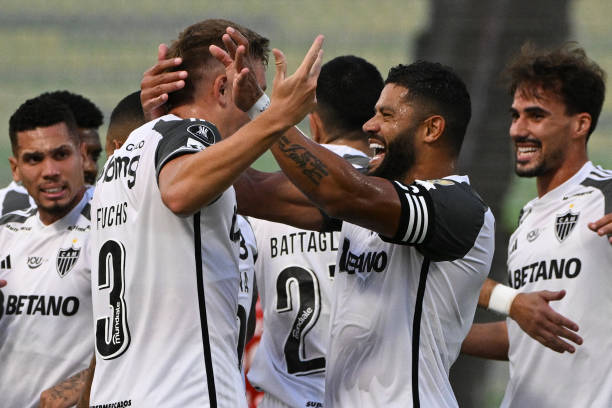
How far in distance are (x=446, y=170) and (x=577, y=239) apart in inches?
40.8

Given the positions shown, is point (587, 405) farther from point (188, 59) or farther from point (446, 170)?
point (188, 59)

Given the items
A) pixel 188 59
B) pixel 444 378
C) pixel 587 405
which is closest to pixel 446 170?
pixel 444 378

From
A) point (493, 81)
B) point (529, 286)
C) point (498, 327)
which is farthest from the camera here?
point (493, 81)

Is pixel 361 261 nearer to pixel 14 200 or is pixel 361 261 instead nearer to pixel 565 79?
pixel 565 79

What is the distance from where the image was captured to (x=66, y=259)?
446 centimetres

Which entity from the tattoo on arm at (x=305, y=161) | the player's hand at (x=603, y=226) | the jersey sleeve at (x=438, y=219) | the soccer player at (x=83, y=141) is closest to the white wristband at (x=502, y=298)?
the player's hand at (x=603, y=226)

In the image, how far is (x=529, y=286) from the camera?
450 centimetres

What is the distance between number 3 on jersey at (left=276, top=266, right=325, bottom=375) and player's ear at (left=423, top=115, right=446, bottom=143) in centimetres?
125

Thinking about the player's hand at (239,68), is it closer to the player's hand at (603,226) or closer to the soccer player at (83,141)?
the player's hand at (603,226)

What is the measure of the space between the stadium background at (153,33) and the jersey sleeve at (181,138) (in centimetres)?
425

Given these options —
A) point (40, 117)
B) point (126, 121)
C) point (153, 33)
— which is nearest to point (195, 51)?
point (126, 121)

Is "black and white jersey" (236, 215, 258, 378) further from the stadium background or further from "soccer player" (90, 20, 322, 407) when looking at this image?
the stadium background

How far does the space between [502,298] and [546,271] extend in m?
0.26

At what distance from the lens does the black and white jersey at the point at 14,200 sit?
5.85 meters
